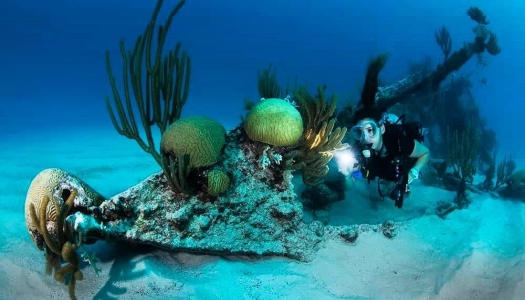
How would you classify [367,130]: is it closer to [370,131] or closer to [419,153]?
[370,131]

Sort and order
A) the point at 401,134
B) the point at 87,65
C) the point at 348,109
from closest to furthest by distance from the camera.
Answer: the point at 401,134 → the point at 348,109 → the point at 87,65

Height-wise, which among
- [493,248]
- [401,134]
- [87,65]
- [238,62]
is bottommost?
[493,248]

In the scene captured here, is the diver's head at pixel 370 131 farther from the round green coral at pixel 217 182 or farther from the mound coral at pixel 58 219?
the mound coral at pixel 58 219

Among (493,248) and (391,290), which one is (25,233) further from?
(493,248)

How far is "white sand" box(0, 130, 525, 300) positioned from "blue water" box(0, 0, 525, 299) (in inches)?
663

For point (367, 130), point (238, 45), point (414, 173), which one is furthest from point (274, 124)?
point (238, 45)

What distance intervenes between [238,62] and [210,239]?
7865cm

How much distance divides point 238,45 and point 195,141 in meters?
90.3

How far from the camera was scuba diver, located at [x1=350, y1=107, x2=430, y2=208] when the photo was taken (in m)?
4.25

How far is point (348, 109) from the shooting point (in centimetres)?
715

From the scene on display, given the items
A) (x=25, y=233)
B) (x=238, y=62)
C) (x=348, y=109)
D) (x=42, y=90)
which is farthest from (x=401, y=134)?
(x=238, y=62)

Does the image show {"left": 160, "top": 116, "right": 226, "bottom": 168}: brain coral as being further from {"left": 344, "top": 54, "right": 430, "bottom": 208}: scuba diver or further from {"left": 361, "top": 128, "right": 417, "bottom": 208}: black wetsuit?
{"left": 361, "top": 128, "right": 417, "bottom": 208}: black wetsuit

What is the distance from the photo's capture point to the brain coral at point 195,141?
10.8 feet

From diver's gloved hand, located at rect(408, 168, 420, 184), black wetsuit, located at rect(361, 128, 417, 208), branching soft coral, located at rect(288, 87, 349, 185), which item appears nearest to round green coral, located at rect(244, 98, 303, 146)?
branching soft coral, located at rect(288, 87, 349, 185)
